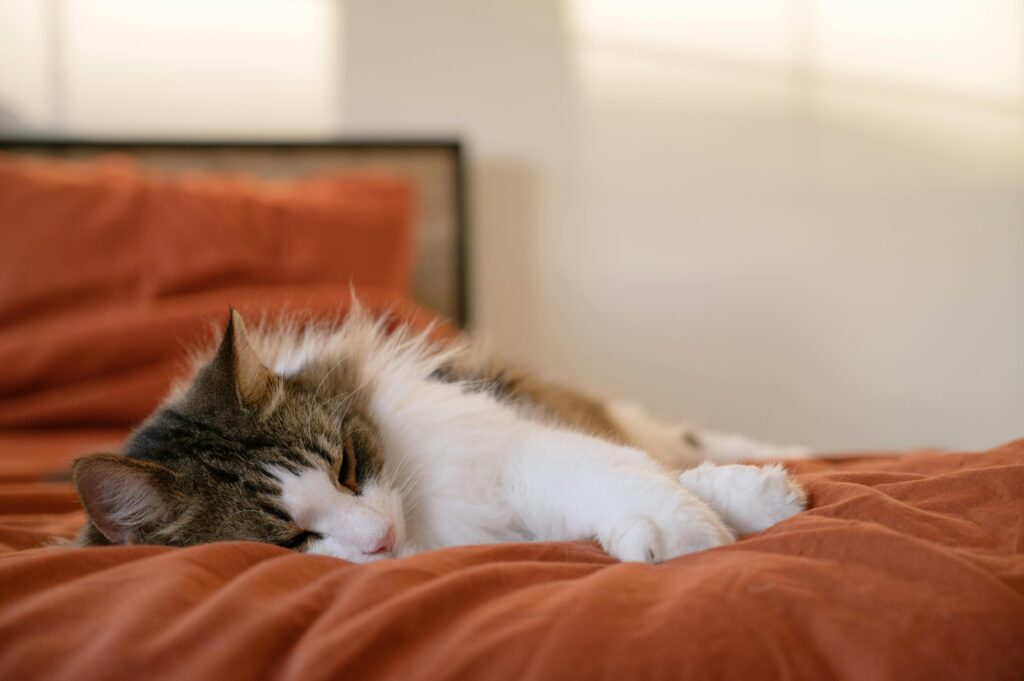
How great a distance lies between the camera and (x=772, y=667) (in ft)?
2.00

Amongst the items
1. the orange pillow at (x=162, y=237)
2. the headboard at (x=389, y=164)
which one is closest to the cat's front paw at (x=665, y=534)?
the orange pillow at (x=162, y=237)

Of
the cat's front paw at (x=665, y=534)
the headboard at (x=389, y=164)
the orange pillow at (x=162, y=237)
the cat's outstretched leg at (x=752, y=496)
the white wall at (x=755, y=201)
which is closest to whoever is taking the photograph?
the cat's front paw at (x=665, y=534)

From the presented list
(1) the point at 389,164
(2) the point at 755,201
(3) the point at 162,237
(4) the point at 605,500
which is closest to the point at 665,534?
(4) the point at 605,500

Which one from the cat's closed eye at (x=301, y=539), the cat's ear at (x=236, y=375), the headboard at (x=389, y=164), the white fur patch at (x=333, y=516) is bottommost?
the cat's closed eye at (x=301, y=539)

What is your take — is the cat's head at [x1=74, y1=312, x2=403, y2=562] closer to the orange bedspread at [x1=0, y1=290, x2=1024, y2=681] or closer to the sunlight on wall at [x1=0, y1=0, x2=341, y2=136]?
the orange bedspread at [x1=0, y1=290, x2=1024, y2=681]

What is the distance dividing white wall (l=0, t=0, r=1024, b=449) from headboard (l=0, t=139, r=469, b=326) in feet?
0.44

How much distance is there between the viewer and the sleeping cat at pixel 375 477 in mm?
886

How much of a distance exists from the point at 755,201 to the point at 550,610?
2605 mm

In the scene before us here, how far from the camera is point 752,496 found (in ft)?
3.10

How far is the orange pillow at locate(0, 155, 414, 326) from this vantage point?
1.96 meters

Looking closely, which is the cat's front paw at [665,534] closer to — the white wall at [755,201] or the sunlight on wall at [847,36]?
the white wall at [755,201]

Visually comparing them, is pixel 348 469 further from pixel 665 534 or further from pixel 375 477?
pixel 665 534

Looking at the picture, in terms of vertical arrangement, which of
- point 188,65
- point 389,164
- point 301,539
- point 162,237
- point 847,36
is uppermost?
point 847,36

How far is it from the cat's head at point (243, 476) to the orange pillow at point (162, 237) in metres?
1.04
